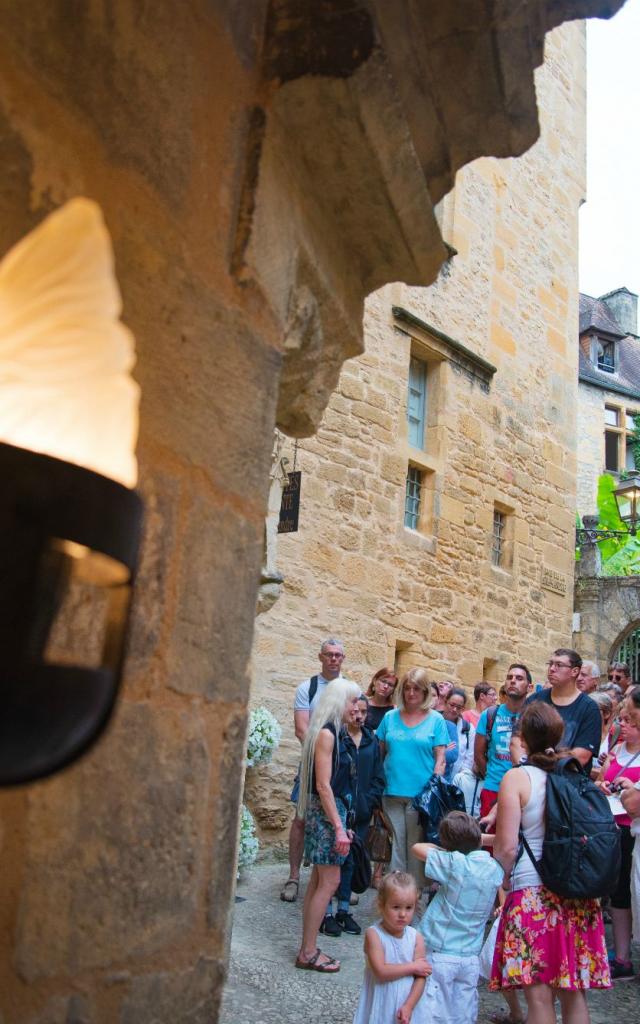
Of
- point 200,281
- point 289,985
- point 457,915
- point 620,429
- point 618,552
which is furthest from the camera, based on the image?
point 620,429

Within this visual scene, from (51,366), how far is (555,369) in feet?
40.7

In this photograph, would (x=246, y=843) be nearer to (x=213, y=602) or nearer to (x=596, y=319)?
(x=213, y=602)

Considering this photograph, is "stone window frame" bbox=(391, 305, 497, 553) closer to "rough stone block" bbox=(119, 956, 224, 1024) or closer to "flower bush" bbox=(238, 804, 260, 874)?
"flower bush" bbox=(238, 804, 260, 874)

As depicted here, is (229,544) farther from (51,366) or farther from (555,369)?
(555,369)

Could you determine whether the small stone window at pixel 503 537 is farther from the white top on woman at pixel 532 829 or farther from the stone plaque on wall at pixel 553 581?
the white top on woman at pixel 532 829

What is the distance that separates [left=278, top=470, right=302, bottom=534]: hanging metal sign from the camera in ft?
23.2

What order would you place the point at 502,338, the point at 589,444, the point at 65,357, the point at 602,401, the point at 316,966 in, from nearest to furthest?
the point at 65,357
the point at 316,966
the point at 502,338
the point at 589,444
the point at 602,401

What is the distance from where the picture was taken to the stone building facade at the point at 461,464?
27.1ft

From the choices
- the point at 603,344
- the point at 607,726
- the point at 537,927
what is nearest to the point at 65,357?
the point at 537,927

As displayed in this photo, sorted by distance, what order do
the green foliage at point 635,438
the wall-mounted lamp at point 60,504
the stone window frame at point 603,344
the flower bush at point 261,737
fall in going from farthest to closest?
1. the stone window frame at point 603,344
2. the green foliage at point 635,438
3. the flower bush at point 261,737
4. the wall-mounted lamp at point 60,504

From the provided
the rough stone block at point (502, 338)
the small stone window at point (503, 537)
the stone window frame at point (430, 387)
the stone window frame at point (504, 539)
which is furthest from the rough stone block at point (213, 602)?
the rough stone block at point (502, 338)

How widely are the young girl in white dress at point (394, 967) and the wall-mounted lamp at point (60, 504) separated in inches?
113

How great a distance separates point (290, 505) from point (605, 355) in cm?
2539

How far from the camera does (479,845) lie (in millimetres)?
3844
